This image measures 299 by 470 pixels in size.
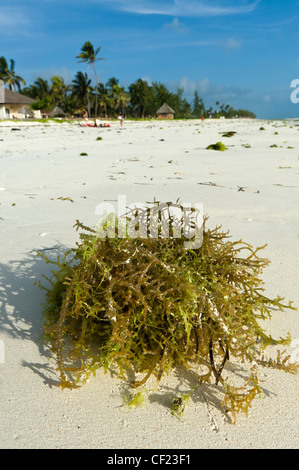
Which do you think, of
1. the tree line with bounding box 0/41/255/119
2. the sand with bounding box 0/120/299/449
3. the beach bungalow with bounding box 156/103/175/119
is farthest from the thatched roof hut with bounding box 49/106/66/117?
the sand with bounding box 0/120/299/449

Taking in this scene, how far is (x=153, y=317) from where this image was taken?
1371 mm

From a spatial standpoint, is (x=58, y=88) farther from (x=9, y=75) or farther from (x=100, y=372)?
(x=100, y=372)

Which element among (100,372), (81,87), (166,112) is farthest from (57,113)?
(100,372)

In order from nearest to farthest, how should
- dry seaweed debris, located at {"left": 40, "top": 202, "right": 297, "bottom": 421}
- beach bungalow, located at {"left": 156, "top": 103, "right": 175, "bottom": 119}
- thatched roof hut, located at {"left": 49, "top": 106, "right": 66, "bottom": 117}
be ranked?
dry seaweed debris, located at {"left": 40, "top": 202, "right": 297, "bottom": 421}
thatched roof hut, located at {"left": 49, "top": 106, "right": 66, "bottom": 117}
beach bungalow, located at {"left": 156, "top": 103, "right": 175, "bottom": 119}

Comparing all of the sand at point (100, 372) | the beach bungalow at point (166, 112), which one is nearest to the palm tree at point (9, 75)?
the beach bungalow at point (166, 112)

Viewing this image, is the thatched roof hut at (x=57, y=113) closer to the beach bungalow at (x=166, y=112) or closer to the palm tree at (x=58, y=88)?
the palm tree at (x=58, y=88)

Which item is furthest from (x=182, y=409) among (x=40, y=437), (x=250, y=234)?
(x=250, y=234)

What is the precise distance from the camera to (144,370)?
144 cm

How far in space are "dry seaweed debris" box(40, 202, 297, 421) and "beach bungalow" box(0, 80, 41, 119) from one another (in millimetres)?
47542

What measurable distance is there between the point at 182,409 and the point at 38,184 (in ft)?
14.1

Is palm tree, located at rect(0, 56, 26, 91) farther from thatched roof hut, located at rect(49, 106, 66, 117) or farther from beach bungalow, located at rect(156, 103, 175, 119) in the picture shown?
beach bungalow, located at rect(156, 103, 175, 119)

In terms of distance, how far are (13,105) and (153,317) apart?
51509mm

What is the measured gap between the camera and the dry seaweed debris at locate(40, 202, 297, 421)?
1363mm
